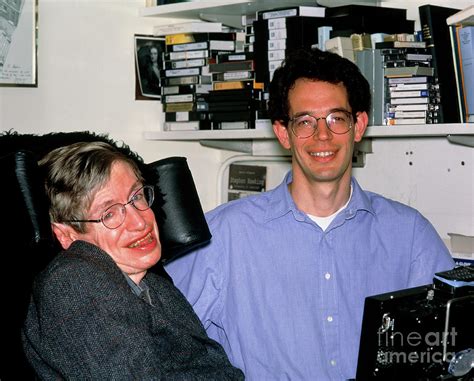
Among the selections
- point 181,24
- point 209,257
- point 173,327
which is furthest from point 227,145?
point 173,327

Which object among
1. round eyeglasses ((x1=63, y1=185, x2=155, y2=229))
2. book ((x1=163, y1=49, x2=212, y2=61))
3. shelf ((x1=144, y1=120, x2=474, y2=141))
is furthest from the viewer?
book ((x1=163, y1=49, x2=212, y2=61))

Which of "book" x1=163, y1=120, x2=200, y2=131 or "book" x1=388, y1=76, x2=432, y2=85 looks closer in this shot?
"book" x1=388, y1=76, x2=432, y2=85

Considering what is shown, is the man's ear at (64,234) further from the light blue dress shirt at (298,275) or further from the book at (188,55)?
the book at (188,55)

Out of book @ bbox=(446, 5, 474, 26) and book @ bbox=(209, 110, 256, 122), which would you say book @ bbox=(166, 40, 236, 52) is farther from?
book @ bbox=(446, 5, 474, 26)

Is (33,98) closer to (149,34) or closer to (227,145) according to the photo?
(149,34)

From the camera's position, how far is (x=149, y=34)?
264cm

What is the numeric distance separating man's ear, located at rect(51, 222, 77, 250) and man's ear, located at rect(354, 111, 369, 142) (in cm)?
76

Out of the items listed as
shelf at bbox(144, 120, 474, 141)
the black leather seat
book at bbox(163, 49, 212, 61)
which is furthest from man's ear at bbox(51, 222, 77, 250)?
book at bbox(163, 49, 212, 61)

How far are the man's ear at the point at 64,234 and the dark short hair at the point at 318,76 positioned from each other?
66cm

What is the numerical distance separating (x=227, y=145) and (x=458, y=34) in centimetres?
90

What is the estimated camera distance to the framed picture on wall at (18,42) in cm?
227

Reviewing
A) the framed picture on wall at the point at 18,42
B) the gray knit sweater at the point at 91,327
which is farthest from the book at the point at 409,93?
the framed picture on wall at the point at 18,42

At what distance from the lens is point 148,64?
8.63 feet

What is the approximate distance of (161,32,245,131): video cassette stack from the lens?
2.51 meters
